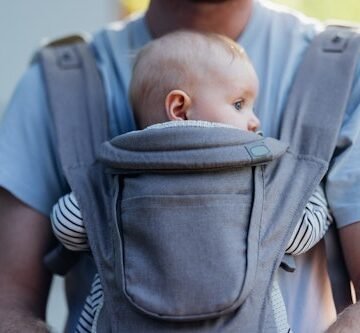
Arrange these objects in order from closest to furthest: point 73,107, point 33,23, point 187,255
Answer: point 187,255 → point 73,107 → point 33,23

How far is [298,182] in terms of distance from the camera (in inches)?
79.4

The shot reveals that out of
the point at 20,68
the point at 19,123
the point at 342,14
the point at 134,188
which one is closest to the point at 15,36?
the point at 20,68

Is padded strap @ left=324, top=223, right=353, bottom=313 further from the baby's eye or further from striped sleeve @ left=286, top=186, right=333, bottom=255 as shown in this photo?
the baby's eye

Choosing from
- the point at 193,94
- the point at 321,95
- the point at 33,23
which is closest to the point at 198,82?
the point at 193,94

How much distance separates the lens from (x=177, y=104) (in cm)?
206

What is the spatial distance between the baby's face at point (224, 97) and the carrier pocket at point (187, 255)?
19cm

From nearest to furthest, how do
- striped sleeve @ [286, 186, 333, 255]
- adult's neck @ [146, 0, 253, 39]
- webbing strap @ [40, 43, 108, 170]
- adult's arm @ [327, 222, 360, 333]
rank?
1. striped sleeve @ [286, 186, 333, 255]
2. adult's arm @ [327, 222, 360, 333]
3. webbing strap @ [40, 43, 108, 170]
4. adult's neck @ [146, 0, 253, 39]

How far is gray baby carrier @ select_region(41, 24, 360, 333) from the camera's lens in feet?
6.03

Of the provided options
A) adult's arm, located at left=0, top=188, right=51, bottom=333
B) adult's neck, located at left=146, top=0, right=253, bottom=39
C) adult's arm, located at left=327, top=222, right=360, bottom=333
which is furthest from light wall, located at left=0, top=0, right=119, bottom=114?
adult's arm, located at left=327, top=222, right=360, bottom=333

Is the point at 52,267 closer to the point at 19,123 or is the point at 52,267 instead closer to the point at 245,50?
the point at 19,123

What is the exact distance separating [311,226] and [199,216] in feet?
0.82

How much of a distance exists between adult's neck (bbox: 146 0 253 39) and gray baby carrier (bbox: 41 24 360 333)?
357mm

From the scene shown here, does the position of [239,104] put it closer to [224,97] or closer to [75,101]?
[224,97]

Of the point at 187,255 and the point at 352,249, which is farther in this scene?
the point at 352,249
